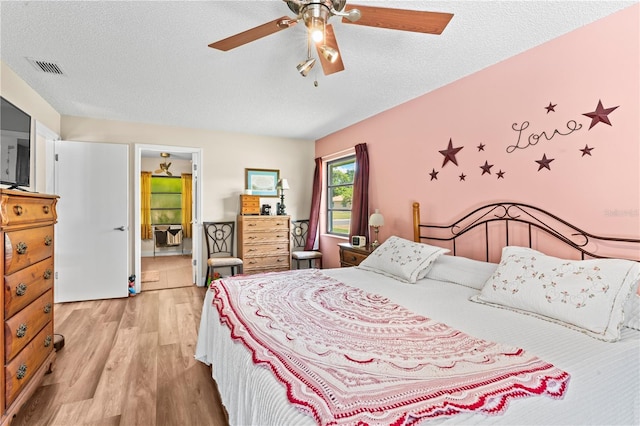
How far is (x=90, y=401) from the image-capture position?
197cm

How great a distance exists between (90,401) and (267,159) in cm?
398

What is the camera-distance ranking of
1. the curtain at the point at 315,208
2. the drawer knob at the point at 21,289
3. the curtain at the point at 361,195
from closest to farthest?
the drawer knob at the point at 21,289
the curtain at the point at 361,195
the curtain at the point at 315,208

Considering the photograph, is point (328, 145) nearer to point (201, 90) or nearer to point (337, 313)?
point (201, 90)

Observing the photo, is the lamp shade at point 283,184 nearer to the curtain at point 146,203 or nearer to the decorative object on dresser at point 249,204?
the decorative object on dresser at point 249,204

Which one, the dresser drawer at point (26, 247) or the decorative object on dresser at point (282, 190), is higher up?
the decorative object on dresser at point (282, 190)

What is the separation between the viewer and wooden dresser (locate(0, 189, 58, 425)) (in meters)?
1.66

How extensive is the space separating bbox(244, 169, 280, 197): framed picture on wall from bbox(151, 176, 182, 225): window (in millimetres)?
3894

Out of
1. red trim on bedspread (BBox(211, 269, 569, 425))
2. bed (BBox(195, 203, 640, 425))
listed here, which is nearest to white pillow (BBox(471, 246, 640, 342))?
bed (BBox(195, 203, 640, 425))

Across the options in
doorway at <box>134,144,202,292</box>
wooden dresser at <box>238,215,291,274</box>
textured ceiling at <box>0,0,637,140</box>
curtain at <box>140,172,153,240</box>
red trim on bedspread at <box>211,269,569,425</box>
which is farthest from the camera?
curtain at <box>140,172,153,240</box>

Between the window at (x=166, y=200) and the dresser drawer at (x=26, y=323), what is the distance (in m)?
6.10

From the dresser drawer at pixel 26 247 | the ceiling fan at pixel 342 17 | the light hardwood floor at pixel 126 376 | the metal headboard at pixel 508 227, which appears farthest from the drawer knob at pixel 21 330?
the metal headboard at pixel 508 227

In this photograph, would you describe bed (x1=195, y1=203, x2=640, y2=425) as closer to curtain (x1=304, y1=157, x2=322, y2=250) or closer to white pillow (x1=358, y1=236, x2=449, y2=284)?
white pillow (x1=358, y1=236, x2=449, y2=284)

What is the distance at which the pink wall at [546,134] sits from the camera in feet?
6.20

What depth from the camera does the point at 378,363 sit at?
1.15 m
